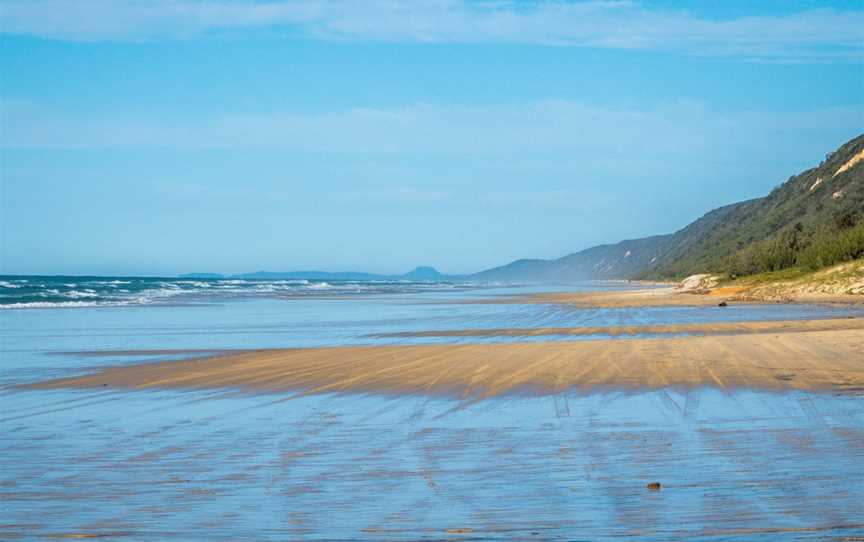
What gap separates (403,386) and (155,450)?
5054 millimetres

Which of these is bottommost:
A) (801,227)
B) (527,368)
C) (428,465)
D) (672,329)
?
(428,465)

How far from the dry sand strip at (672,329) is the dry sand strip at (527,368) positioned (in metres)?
2.36

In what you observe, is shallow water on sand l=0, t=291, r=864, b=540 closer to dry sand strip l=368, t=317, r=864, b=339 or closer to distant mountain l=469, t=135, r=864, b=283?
dry sand strip l=368, t=317, r=864, b=339

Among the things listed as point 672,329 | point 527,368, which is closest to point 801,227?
point 672,329

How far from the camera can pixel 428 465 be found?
26.5 feet

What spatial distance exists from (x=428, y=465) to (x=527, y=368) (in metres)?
7.39

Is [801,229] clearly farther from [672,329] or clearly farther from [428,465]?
[428,465]

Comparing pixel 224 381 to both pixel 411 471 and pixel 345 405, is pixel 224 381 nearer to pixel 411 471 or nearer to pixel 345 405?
pixel 345 405

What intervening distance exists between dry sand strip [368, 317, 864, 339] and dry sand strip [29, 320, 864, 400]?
2.36 meters

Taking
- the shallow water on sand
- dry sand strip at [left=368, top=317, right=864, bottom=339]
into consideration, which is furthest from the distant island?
the shallow water on sand

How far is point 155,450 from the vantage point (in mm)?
9023

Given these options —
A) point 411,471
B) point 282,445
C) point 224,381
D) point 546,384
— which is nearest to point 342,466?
point 411,471

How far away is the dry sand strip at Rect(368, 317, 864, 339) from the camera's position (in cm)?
2233

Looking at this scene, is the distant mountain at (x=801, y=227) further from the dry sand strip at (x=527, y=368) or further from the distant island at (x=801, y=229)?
the dry sand strip at (x=527, y=368)
